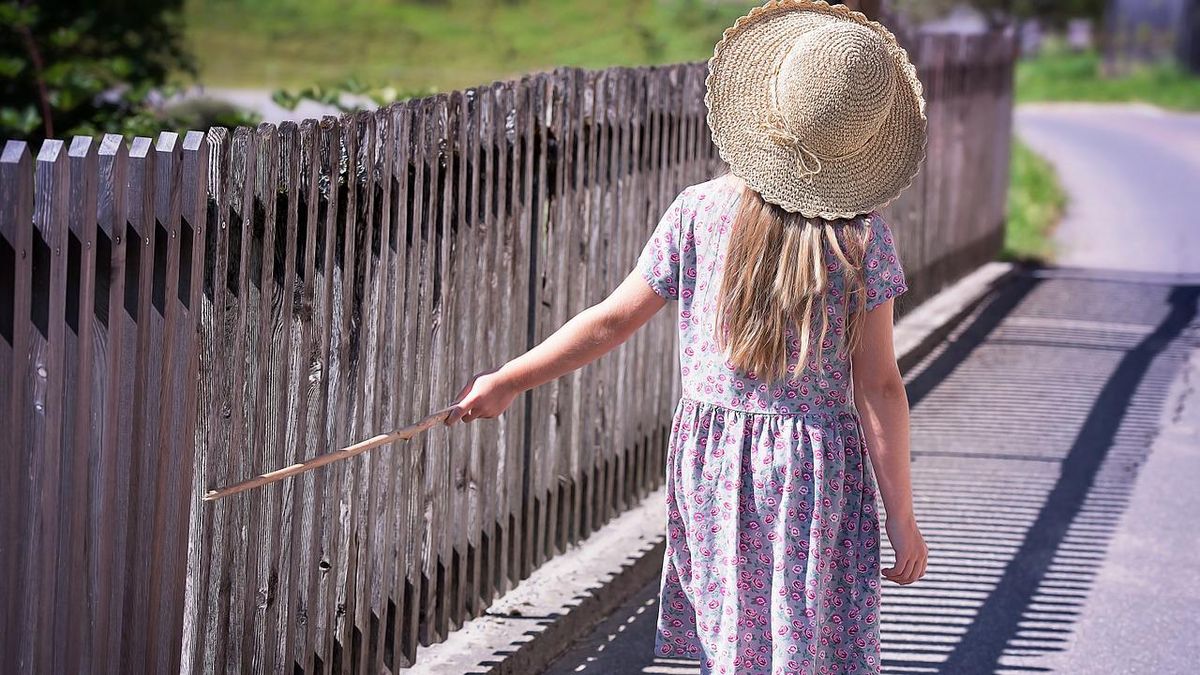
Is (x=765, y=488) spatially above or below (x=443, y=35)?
below

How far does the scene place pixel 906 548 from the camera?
305cm

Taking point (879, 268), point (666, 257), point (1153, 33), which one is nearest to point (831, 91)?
point (879, 268)

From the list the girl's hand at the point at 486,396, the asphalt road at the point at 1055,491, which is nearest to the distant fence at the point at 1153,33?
the asphalt road at the point at 1055,491

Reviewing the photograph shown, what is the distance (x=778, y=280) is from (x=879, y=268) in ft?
0.67

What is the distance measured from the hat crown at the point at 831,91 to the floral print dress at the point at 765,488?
0.55 ft

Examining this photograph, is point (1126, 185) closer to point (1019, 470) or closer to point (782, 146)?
point (1019, 470)

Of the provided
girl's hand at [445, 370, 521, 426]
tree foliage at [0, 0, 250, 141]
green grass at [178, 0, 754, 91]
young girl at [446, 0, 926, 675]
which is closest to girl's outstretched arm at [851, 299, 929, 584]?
young girl at [446, 0, 926, 675]

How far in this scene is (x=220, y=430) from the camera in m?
3.12

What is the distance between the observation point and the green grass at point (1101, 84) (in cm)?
3966

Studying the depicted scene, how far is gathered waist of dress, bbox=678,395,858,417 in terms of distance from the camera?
2.98m

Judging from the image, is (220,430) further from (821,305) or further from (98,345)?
(821,305)

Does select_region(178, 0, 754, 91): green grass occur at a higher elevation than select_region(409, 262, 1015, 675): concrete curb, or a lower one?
higher

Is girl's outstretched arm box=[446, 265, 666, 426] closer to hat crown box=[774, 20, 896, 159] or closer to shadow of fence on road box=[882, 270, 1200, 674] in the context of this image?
hat crown box=[774, 20, 896, 159]

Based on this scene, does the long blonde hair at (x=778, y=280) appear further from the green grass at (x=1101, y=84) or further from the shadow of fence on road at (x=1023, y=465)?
the green grass at (x=1101, y=84)
